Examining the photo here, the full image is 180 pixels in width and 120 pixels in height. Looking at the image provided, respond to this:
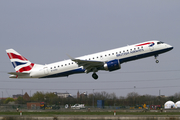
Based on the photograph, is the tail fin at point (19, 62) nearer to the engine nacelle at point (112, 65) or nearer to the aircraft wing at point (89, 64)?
the aircraft wing at point (89, 64)

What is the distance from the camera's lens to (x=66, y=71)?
48750 millimetres

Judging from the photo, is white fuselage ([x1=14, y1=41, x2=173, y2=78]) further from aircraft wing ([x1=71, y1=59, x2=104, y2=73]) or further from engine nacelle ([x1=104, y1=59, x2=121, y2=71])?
engine nacelle ([x1=104, y1=59, x2=121, y2=71])

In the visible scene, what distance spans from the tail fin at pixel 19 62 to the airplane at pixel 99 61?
1.33 m

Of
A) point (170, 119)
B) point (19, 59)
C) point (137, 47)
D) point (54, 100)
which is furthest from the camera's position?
point (54, 100)

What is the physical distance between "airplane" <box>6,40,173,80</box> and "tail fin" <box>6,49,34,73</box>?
4.37 ft

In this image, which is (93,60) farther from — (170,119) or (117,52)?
(170,119)

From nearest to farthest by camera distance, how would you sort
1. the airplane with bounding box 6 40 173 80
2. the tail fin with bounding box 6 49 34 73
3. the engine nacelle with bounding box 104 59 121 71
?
the engine nacelle with bounding box 104 59 121 71 → the airplane with bounding box 6 40 173 80 → the tail fin with bounding box 6 49 34 73

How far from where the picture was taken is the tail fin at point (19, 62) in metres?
52.7

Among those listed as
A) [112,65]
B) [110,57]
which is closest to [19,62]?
[110,57]

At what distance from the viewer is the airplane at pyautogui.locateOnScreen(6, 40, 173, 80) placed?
4625 centimetres

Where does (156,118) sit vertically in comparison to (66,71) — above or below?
below

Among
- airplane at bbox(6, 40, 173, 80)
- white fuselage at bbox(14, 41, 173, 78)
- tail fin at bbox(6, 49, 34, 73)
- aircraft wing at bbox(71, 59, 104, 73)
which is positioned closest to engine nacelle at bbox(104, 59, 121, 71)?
airplane at bbox(6, 40, 173, 80)

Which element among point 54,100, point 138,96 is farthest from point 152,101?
point 54,100

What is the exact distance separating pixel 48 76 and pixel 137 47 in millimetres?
16812
